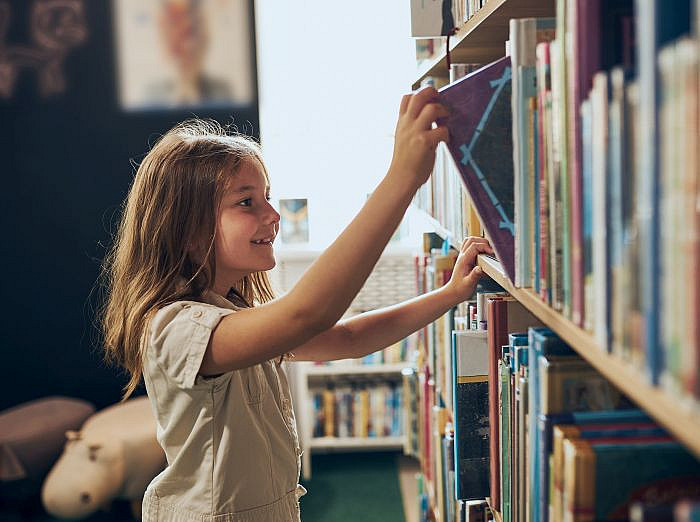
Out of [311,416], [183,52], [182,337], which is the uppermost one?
[183,52]

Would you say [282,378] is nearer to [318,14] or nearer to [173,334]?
[173,334]

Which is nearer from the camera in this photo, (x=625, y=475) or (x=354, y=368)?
(x=625, y=475)

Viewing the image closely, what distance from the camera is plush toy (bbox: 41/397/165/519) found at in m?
2.74

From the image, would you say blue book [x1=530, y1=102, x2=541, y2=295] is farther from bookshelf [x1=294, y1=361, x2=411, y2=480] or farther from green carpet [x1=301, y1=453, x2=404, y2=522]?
bookshelf [x1=294, y1=361, x2=411, y2=480]

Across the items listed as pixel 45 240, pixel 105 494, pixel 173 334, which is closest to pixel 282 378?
pixel 173 334

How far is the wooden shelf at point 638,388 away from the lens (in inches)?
18.0

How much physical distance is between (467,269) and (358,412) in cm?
218

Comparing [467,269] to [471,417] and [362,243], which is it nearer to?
[471,417]

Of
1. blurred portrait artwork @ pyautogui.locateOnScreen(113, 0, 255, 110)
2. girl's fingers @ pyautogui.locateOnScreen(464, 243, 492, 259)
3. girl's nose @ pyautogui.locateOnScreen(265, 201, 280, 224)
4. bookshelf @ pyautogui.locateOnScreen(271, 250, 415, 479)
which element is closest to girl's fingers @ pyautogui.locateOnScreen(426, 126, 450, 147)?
girl's fingers @ pyautogui.locateOnScreen(464, 243, 492, 259)

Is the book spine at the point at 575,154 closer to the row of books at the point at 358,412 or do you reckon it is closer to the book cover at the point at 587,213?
the book cover at the point at 587,213

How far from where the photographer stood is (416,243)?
3.47 meters

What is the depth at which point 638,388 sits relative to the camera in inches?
20.8

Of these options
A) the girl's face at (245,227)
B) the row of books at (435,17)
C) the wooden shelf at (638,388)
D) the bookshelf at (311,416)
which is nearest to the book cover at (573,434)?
the wooden shelf at (638,388)

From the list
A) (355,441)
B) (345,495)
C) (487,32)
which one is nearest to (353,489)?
(345,495)
